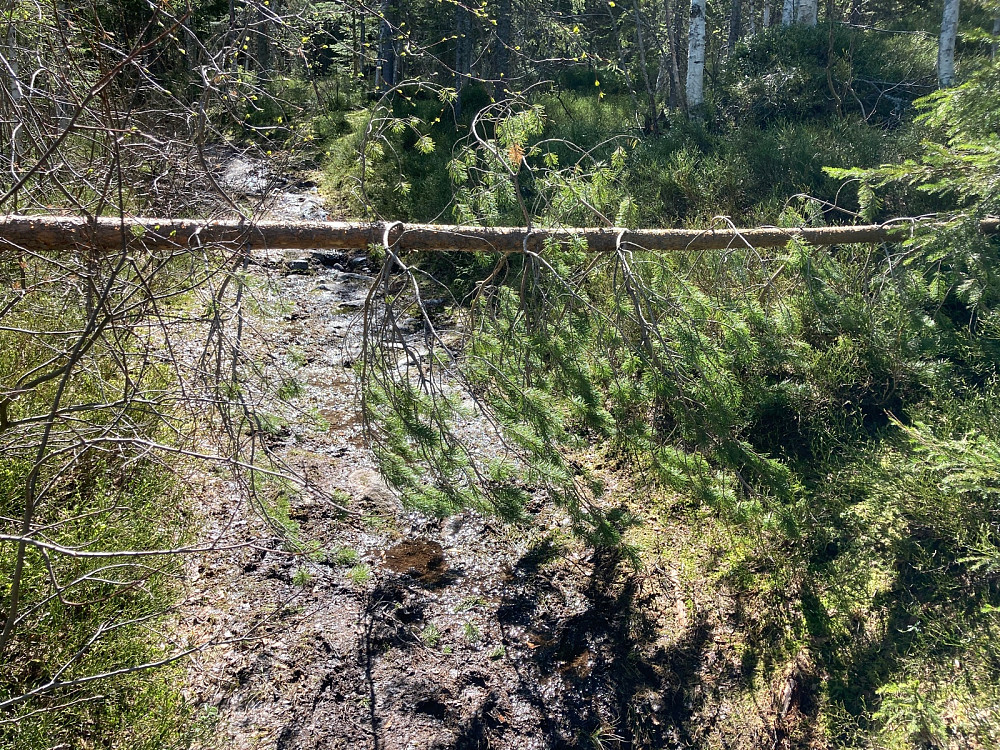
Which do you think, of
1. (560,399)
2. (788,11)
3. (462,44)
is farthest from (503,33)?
(560,399)

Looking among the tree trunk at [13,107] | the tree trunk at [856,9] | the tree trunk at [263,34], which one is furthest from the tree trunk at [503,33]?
the tree trunk at [856,9]

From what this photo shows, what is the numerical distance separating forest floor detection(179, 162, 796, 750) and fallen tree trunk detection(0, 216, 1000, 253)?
17.5 inches

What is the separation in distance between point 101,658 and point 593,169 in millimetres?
3896

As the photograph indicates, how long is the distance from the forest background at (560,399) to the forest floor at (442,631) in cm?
23

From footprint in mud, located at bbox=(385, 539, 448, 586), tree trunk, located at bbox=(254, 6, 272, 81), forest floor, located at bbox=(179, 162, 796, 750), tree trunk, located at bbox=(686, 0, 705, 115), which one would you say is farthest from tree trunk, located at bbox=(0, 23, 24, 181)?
tree trunk, located at bbox=(686, 0, 705, 115)

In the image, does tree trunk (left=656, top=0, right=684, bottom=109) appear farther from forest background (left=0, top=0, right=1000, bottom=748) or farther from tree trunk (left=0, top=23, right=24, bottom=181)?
tree trunk (left=0, top=23, right=24, bottom=181)

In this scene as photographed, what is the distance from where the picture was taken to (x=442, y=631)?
412cm

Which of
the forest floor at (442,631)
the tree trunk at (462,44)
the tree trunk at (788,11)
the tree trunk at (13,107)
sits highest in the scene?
the tree trunk at (788,11)

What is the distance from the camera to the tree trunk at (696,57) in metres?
9.35

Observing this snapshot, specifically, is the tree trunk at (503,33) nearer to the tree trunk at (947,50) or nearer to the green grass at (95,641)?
the tree trunk at (947,50)

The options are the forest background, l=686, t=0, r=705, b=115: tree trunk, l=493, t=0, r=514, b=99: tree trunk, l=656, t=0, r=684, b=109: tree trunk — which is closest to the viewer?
the forest background

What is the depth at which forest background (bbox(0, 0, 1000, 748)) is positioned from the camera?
10.2ft

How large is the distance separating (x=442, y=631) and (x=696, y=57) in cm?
903

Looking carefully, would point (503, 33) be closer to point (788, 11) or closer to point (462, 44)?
point (462, 44)
